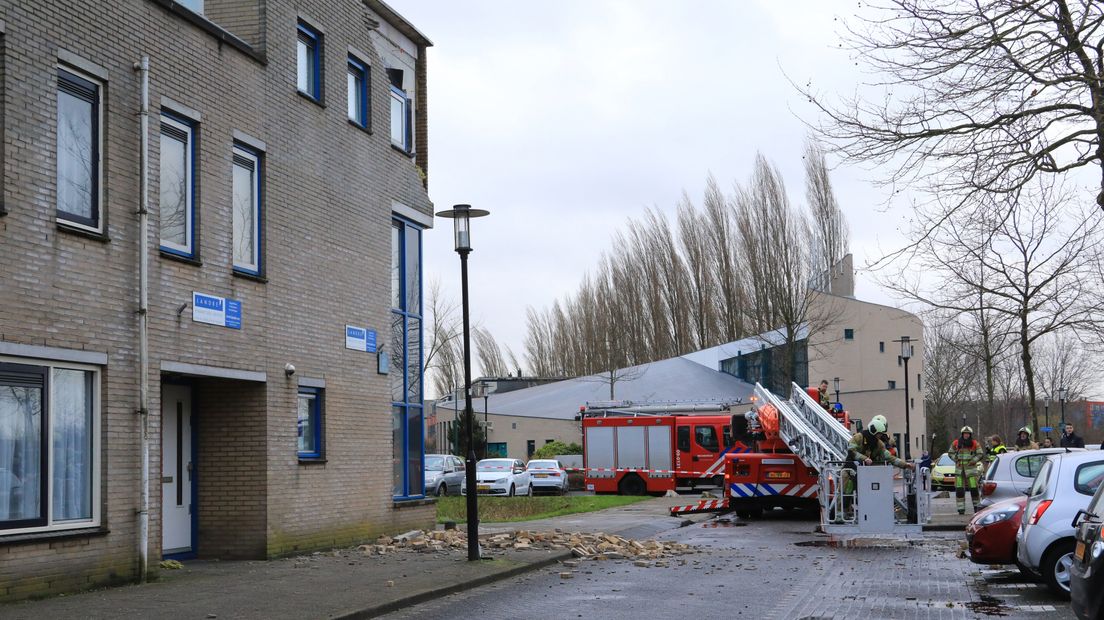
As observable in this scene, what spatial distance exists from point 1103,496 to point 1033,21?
23.7 feet

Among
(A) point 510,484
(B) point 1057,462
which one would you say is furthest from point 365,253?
(A) point 510,484

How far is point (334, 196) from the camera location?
58.1 ft

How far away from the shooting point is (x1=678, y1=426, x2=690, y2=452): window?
39.1 m

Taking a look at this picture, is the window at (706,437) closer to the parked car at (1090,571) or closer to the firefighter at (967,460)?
the firefighter at (967,460)

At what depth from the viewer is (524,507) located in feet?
105

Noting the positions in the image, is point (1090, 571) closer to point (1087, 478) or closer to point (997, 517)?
point (1087, 478)

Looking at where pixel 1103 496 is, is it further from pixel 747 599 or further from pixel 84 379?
pixel 84 379

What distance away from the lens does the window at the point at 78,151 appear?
12234 mm

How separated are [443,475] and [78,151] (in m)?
29.0

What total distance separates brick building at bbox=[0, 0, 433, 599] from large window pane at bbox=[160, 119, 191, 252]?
0.03 m

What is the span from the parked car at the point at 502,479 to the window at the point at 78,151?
2722cm

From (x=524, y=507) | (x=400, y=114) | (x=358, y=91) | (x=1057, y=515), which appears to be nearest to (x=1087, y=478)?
(x=1057, y=515)

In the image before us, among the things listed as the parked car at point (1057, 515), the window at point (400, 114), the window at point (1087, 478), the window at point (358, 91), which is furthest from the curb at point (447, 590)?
the window at point (400, 114)

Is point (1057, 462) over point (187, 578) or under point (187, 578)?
over
